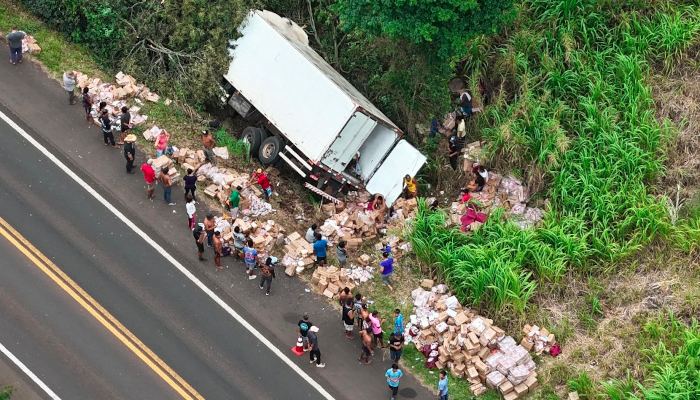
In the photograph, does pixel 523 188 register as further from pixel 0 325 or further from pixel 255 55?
pixel 0 325

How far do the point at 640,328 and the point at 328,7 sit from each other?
1283 cm

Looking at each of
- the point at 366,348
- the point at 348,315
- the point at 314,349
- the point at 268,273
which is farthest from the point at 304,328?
the point at 268,273

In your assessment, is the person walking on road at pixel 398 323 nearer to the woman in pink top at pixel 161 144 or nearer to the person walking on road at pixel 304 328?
the person walking on road at pixel 304 328

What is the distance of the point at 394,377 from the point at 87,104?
38.4 feet

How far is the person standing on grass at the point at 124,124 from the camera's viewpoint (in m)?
26.2

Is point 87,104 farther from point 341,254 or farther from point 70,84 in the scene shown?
point 341,254

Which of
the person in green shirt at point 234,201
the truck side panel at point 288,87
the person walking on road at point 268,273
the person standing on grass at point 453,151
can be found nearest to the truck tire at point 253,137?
the truck side panel at point 288,87

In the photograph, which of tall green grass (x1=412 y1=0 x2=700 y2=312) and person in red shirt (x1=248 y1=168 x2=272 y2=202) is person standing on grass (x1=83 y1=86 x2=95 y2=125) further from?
tall green grass (x1=412 y1=0 x2=700 y2=312)

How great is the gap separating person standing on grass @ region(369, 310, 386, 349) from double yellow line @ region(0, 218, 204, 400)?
4247 mm

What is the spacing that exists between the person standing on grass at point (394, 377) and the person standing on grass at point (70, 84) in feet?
40.3

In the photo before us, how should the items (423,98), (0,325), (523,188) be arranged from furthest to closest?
(423,98), (523,188), (0,325)

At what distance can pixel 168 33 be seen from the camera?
2859cm

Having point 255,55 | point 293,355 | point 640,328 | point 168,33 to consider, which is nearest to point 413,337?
point 293,355

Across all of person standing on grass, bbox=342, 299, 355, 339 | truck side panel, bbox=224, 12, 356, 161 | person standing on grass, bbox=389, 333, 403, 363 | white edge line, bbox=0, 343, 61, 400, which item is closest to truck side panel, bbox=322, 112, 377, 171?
truck side panel, bbox=224, 12, 356, 161
